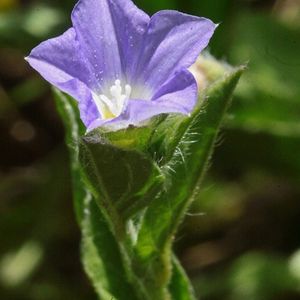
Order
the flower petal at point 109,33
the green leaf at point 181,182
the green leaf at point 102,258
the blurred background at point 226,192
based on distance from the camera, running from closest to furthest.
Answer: the flower petal at point 109,33, the green leaf at point 181,182, the green leaf at point 102,258, the blurred background at point 226,192

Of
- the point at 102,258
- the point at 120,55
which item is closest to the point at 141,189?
the point at 120,55

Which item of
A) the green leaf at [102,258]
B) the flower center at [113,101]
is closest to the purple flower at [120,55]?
the flower center at [113,101]

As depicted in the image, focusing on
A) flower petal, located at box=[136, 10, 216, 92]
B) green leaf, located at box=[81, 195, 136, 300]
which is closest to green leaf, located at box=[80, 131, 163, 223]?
flower petal, located at box=[136, 10, 216, 92]

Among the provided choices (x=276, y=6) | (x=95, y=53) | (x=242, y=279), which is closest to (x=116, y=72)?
(x=95, y=53)

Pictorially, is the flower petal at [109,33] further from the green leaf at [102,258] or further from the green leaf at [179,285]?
the green leaf at [179,285]

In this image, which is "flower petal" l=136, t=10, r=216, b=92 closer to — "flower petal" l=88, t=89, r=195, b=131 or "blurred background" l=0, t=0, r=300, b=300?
"flower petal" l=88, t=89, r=195, b=131

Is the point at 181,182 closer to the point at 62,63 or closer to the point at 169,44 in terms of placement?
the point at 169,44
